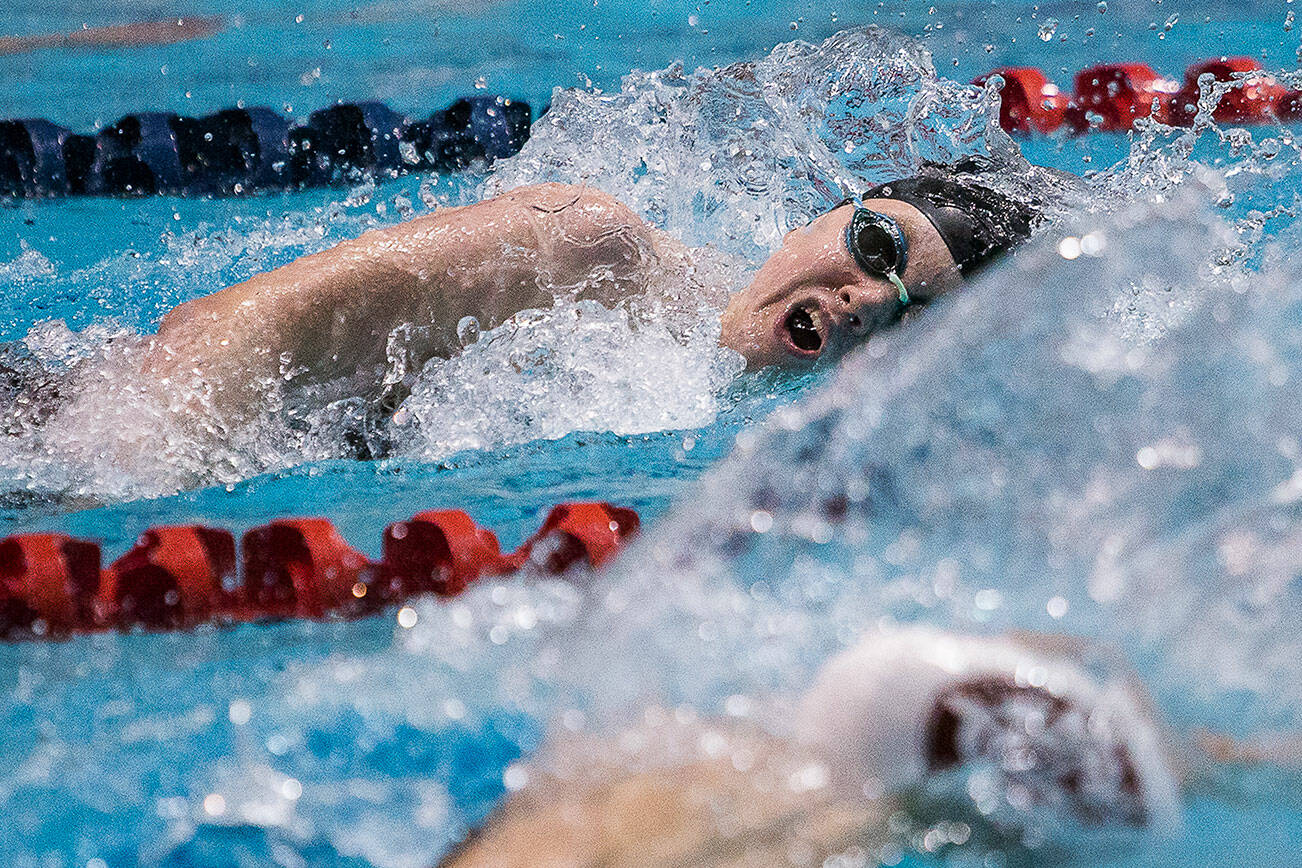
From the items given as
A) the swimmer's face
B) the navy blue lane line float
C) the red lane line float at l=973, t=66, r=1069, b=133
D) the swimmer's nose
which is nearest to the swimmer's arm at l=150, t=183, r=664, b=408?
the swimmer's face

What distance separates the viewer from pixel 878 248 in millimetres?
1983

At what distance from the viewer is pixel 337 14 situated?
493 cm

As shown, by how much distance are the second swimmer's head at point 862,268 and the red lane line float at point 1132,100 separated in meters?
2.40

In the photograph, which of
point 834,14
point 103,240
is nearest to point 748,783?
point 103,240

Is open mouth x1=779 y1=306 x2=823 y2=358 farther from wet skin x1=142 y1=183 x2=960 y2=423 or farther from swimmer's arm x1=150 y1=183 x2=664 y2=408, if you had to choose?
swimmer's arm x1=150 y1=183 x2=664 y2=408

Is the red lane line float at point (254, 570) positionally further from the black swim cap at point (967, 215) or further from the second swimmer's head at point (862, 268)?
the black swim cap at point (967, 215)

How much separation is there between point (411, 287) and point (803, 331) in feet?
2.15

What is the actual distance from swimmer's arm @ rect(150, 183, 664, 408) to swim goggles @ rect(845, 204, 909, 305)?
362mm

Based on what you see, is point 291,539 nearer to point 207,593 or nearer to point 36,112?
point 207,593

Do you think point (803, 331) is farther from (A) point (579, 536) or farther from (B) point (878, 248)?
(A) point (579, 536)

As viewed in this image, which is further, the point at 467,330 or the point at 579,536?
the point at 467,330

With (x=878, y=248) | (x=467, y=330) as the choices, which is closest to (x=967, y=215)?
(x=878, y=248)

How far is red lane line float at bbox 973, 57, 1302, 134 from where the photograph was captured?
4.16 meters

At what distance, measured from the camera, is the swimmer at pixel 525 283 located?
1.84 meters
